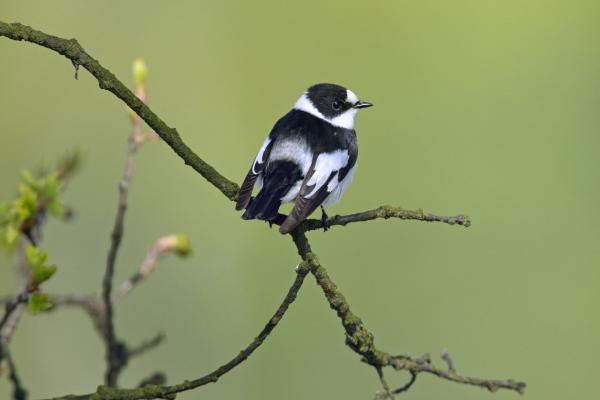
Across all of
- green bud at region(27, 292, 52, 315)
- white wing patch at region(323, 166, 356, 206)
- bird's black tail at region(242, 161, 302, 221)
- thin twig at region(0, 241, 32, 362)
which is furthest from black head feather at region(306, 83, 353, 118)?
green bud at region(27, 292, 52, 315)

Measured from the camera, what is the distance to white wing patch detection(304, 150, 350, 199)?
294cm

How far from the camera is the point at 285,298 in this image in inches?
62.8

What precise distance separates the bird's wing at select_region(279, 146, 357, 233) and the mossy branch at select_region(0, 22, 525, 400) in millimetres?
825

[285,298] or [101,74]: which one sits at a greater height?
[101,74]

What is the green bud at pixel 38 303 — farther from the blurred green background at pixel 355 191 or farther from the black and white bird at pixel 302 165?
the blurred green background at pixel 355 191

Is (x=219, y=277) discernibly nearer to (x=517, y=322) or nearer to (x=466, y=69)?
(x=517, y=322)

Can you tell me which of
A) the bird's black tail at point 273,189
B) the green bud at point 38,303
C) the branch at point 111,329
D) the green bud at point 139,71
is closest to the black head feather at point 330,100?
the bird's black tail at point 273,189

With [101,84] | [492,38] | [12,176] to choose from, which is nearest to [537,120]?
[492,38]

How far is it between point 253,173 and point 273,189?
→ 0.12 meters

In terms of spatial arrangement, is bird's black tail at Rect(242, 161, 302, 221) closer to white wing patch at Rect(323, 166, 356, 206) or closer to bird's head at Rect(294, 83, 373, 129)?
white wing patch at Rect(323, 166, 356, 206)

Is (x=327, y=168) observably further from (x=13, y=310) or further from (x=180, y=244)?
(x=13, y=310)

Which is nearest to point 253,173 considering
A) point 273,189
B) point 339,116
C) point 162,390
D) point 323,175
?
point 273,189

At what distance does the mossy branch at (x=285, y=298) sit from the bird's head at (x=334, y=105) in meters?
1.76

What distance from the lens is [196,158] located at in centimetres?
184
